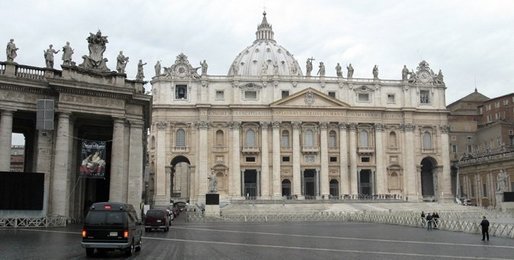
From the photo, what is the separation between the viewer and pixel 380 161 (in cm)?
9556

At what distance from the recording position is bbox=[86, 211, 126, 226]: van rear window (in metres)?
18.8

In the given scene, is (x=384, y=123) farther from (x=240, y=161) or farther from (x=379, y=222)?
(x=379, y=222)

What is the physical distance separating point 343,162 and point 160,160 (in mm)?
30505

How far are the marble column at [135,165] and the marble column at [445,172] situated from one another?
70.8 meters

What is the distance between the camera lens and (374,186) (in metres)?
95.8

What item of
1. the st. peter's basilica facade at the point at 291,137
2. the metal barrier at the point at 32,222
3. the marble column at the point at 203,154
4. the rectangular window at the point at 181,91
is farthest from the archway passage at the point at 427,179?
the metal barrier at the point at 32,222

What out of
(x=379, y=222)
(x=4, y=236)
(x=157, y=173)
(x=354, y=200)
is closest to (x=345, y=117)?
(x=354, y=200)

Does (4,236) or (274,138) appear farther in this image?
(274,138)

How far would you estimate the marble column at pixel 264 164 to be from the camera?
91.8 meters

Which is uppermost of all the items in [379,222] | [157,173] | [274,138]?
[274,138]

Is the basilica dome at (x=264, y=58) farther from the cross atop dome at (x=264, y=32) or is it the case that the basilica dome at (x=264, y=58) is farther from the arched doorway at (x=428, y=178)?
the arched doorway at (x=428, y=178)

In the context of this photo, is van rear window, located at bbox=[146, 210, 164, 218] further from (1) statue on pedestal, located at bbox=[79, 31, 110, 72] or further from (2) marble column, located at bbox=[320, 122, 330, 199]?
(2) marble column, located at bbox=[320, 122, 330, 199]

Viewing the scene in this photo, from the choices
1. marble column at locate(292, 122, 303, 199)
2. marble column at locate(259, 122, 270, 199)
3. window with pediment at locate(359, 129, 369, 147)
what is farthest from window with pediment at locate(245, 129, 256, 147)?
window with pediment at locate(359, 129, 369, 147)

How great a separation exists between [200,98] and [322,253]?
241ft
